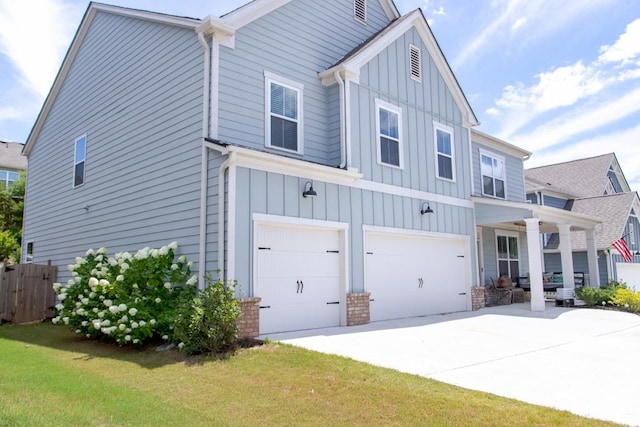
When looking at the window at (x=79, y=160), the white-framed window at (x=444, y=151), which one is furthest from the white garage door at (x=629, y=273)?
the window at (x=79, y=160)

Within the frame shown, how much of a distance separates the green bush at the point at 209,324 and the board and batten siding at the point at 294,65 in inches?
133

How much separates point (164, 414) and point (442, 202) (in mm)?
10483

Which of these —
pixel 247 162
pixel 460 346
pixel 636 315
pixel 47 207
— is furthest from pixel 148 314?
pixel 636 315

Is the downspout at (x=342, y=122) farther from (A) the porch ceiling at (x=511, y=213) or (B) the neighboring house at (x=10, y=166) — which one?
(B) the neighboring house at (x=10, y=166)

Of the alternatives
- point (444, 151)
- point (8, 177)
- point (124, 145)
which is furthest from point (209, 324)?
point (8, 177)

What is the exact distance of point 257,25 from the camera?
10242 millimetres

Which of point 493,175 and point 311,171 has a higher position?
point 493,175

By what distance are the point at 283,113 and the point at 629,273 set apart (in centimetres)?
2271

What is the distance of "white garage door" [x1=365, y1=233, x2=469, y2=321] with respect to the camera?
447 inches

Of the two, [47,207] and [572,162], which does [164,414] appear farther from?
[572,162]

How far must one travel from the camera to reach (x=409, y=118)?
12953 mm

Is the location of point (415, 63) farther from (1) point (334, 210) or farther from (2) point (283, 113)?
(1) point (334, 210)

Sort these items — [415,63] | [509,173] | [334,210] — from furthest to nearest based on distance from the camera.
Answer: [509,173] < [415,63] < [334,210]

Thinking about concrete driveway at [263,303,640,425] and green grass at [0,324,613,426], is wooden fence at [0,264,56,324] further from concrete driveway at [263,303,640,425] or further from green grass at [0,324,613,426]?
concrete driveway at [263,303,640,425]
